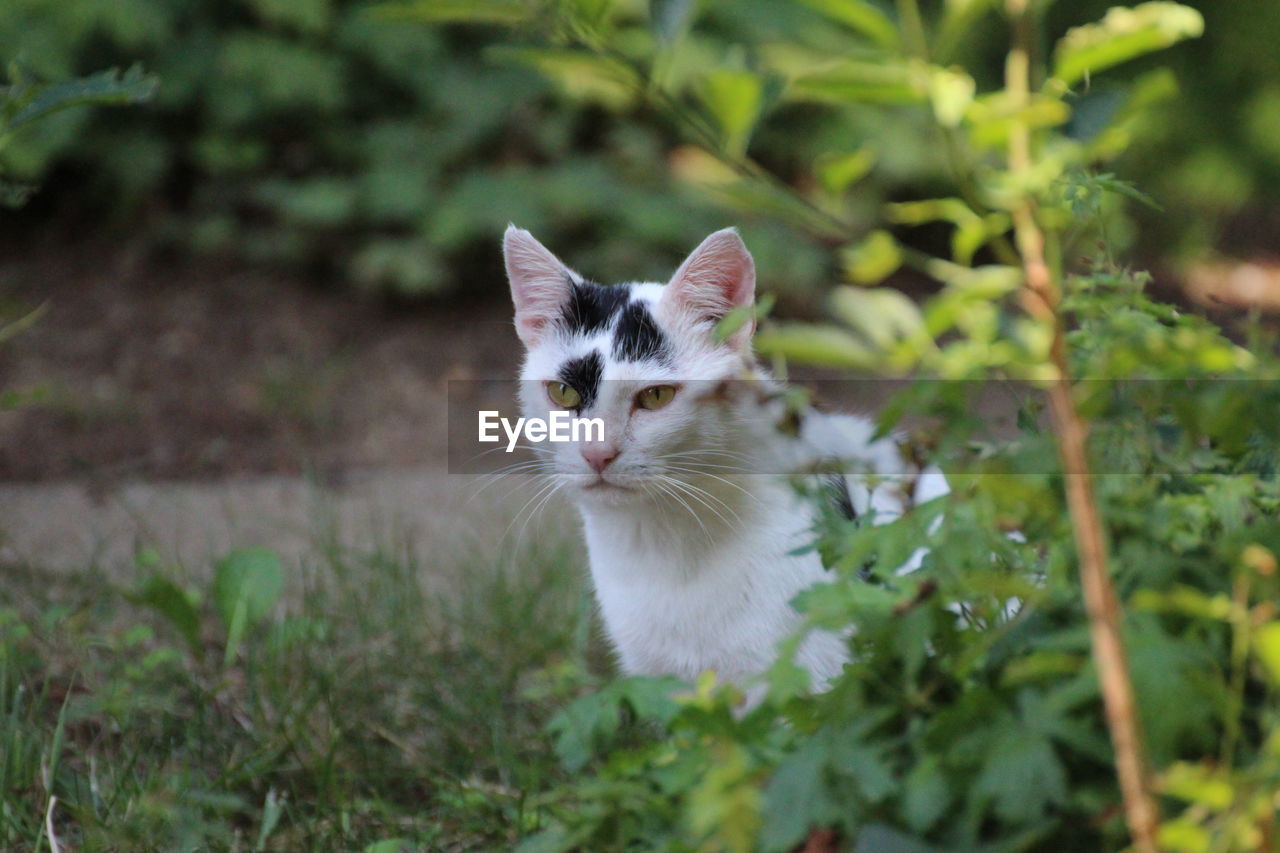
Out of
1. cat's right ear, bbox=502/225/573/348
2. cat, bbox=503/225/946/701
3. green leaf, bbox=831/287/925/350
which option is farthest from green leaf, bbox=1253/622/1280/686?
cat's right ear, bbox=502/225/573/348

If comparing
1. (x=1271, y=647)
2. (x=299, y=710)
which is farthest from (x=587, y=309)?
(x=1271, y=647)

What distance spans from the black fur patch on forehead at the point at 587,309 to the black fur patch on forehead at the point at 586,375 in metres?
0.10

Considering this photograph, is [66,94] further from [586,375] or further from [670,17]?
[670,17]

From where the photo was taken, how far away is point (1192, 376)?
0.83m

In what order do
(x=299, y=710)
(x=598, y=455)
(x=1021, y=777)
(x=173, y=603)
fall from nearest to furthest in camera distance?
(x=1021, y=777), (x=598, y=455), (x=299, y=710), (x=173, y=603)

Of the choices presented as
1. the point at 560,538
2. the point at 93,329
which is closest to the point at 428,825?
the point at 560,538

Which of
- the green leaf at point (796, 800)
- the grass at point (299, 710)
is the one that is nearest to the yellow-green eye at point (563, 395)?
the grass at point (299, 710)

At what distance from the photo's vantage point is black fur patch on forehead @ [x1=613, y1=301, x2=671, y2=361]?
71.4 inches

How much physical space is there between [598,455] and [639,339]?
220 mm

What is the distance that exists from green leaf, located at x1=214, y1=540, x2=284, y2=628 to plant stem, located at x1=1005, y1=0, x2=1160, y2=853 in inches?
64.7

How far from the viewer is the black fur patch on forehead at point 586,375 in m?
1.79

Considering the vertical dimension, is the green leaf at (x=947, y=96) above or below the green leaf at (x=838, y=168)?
above

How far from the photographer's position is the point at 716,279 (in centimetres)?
181

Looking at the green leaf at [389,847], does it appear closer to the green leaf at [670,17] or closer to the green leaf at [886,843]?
the green leaf at [886,843]
